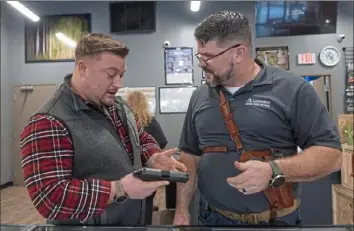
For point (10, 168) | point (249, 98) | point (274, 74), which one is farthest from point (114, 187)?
point (10, 168)

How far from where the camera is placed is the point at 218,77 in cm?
148

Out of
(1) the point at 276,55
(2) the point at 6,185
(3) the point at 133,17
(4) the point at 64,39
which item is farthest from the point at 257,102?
(2) the point at 6,185

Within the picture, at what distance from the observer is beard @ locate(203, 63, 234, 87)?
1.46m

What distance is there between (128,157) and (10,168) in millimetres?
6011

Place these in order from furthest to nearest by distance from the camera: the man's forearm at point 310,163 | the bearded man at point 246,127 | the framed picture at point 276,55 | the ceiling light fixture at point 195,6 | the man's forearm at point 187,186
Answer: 1. the framed picture at point 276,55
2. the ceiling light fixture at point 195,6
3. the man's forearm at point 187,186
4. the bearded man at point 246,127
5. the man's forearm at point 310,163

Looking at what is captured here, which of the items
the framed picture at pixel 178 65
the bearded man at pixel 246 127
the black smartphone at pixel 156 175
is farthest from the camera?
the framed picture at pixel 178 65

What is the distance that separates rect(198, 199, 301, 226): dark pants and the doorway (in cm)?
528

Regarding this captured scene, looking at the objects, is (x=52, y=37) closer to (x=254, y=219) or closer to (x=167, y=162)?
(x=167, y=162)

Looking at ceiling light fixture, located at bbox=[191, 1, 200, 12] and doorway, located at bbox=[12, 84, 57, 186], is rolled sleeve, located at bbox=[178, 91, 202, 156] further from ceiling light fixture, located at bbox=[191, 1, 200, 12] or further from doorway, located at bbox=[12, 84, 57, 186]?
doorway, located at bbox=[12, 84, 57, 186]

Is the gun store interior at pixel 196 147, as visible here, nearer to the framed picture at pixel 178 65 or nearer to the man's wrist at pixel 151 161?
the man's wrist at pixel 151 161

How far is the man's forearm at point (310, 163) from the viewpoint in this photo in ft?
4.00

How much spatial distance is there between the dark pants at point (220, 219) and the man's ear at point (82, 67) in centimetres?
76

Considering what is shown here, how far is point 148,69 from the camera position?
5.99 metres

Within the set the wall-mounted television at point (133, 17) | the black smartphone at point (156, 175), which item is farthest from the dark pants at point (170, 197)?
the wall-mounted television at point (133, 17)
